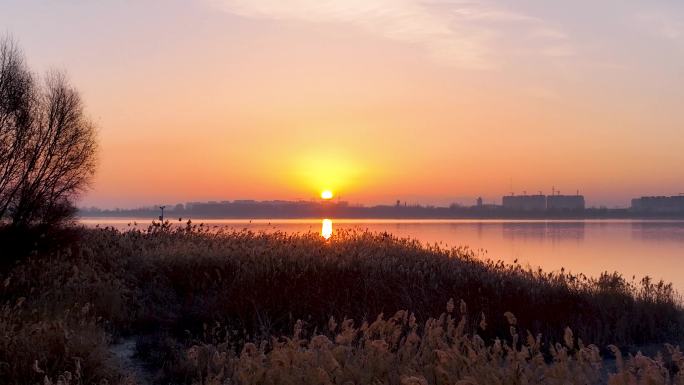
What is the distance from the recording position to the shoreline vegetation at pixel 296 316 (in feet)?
21.4

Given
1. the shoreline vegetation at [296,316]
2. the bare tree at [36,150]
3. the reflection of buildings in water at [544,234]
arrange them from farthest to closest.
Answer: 1. the reflection of buildings in water at [544,234]
2. the bare tree at [36,150]
3. the shoreline vegetation at [296,316]

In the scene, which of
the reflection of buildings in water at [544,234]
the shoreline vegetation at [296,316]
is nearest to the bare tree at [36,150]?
the shoreline vegetation at [296,316]

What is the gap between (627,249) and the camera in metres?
49.2

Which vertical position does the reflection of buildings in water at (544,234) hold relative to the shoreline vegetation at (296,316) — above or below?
below

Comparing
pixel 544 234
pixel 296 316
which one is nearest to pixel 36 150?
pixel 296 316

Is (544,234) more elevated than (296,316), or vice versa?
(296,316)

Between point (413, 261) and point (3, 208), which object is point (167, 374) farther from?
point (3, 208)

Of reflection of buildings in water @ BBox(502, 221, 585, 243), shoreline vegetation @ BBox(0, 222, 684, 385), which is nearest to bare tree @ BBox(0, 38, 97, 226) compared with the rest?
shoreline vegetation @ BBox(0, 222, 684, 385)

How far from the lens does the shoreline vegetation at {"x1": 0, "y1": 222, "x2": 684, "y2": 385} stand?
21.4 feet

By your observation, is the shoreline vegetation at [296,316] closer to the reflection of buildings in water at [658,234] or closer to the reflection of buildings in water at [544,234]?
the reflection of buildings in water at [544,234]

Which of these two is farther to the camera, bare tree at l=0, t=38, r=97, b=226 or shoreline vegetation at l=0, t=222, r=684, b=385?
bare tree at l=0, t=38, r=97, b=226

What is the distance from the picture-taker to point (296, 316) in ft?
36.9

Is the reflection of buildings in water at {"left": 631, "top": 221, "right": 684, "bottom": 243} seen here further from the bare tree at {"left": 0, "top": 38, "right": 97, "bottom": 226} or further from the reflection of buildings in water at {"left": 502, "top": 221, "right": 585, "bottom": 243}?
the bare tree at {"left": 0, "top": 38, "right": 97, "bottom": 226}

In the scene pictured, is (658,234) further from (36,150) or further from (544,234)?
(36,150)
